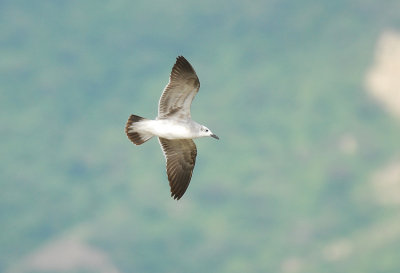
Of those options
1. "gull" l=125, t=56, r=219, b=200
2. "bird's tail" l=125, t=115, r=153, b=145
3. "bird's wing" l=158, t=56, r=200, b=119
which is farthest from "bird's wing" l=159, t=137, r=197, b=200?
"bird's wing" l=158, t=56, r=200, b=119

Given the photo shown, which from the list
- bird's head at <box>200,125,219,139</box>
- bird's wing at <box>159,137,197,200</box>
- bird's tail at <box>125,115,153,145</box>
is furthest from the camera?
bird's wing at <box>159,137,197,200</box>

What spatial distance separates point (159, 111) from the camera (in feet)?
66.3

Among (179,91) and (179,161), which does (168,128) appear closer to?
(179,91)

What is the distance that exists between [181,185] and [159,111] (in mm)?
2301

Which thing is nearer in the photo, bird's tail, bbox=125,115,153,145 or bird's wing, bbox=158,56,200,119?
bird's wing, bbox=158,56,200,119

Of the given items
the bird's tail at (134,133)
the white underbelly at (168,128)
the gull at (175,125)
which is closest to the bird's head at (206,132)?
the gull at (175,125)

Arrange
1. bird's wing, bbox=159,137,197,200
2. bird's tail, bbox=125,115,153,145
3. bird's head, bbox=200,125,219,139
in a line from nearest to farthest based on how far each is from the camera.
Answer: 1. bird's tail, bbox=125,115,153,145
2. bird's head, bbox=200,125,219,139
3. bird's wing, bbox=159,137,197,200

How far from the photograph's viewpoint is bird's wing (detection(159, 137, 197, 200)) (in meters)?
21.1

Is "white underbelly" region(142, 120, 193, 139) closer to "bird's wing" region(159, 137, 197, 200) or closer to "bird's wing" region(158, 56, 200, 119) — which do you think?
"bird's wing" region(158, 56, 200, 119)

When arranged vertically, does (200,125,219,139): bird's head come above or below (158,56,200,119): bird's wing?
below

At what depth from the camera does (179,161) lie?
21281mm

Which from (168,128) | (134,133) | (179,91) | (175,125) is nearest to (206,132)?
(175,125)

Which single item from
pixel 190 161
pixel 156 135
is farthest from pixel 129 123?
pixel 190 161

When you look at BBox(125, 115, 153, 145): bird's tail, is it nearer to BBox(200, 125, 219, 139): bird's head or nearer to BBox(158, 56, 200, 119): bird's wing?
BBox(158, 56, 200, 119): bird's wing
